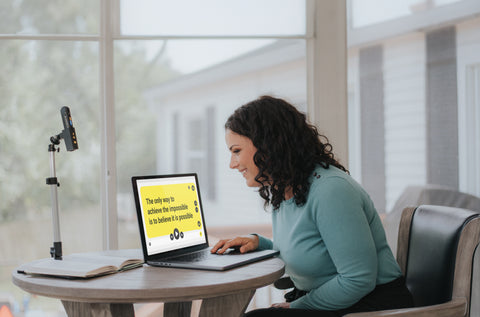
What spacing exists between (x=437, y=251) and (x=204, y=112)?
78.5 inches

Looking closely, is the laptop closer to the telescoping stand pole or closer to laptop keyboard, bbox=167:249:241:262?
laptop keyboard, bbox=167:249:241:262

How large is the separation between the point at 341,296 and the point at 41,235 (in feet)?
6.91

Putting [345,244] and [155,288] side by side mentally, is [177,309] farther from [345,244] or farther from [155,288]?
[345,244]

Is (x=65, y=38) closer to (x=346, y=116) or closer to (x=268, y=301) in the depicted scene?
(x=346, y=116)

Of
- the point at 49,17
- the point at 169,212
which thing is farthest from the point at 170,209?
the point at 49,17

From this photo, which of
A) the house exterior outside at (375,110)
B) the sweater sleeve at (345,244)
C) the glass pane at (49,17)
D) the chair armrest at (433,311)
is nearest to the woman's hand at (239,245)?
the sweater sleeve at (345,244)

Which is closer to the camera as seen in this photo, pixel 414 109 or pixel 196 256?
pixel 196 256

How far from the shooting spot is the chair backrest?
1556 millimetres

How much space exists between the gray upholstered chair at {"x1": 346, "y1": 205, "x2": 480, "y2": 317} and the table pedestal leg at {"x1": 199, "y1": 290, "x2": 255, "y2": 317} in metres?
0.33

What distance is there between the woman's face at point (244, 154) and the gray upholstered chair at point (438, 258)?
57 centimetres

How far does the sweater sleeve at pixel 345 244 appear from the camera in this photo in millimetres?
1462

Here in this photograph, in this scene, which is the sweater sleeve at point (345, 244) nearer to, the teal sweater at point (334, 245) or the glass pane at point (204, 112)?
the teal sweater at point (334, 245)

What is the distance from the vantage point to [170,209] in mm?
1794

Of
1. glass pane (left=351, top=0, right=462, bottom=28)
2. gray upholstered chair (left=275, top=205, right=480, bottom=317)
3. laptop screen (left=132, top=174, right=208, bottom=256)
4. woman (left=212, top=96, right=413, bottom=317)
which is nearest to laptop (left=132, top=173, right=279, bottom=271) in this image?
laptop screen (left=132, top=174, right=208, bottom=256)
